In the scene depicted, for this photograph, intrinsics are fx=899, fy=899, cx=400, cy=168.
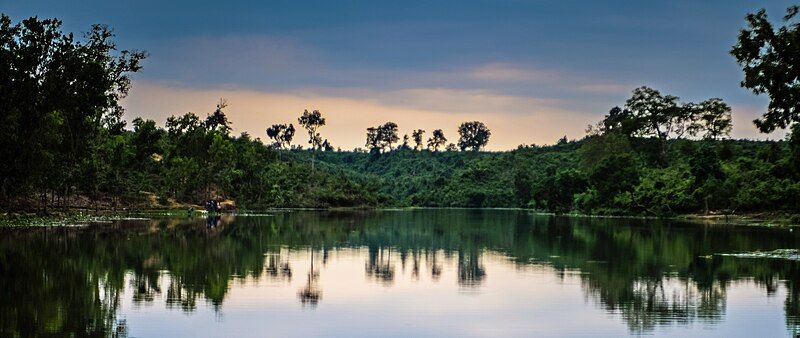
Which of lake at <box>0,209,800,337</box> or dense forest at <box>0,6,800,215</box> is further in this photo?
dense forest at <box>0,6,800,215</box>

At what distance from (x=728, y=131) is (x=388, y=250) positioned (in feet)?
295

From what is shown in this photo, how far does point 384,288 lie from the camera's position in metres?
26.7

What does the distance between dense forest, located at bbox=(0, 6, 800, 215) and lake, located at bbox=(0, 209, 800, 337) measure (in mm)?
8513

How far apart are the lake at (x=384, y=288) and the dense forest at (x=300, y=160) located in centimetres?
851

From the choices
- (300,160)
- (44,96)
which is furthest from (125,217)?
(300,160)

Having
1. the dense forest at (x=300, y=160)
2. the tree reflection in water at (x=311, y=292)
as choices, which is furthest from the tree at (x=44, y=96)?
the tree reflection in water at (x=311, y=292)

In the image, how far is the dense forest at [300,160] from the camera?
160 feet

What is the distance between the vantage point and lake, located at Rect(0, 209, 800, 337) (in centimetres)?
1923

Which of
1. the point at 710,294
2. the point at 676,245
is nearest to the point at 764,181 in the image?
the point at 676,245

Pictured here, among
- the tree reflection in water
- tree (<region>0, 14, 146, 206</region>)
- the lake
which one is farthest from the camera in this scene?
tree (<region>0, 14, 146, 206</region>)

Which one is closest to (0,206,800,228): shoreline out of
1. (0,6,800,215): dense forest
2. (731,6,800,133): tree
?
(0,6,800,215): dense forest

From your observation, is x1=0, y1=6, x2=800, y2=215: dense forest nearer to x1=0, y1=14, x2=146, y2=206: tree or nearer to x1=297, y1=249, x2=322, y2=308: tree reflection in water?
x1=0, y1=14, x2=146, y2=206: tree

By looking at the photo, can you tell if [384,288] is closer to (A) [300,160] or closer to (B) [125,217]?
(B) [125,217]

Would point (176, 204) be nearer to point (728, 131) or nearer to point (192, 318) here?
point (728, 131)
